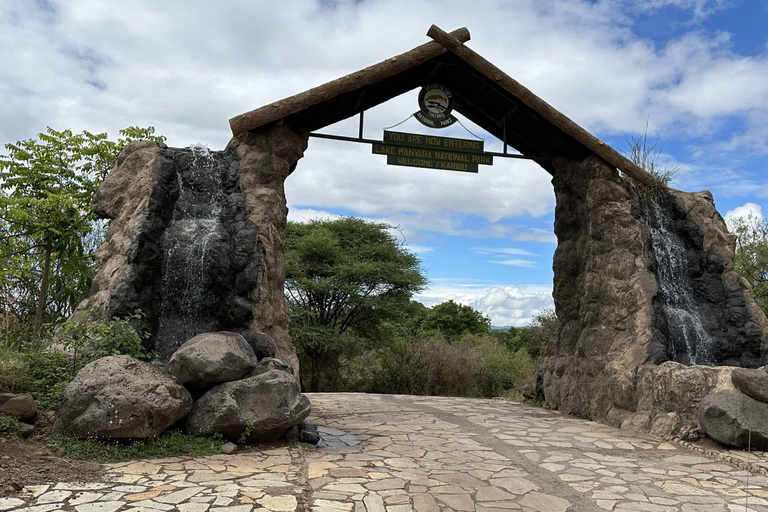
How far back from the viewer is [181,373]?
650 cm

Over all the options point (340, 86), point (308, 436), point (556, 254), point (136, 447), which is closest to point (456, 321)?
point (556, 254)

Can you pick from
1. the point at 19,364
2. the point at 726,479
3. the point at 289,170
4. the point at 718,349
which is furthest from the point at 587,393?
the point at 19,364

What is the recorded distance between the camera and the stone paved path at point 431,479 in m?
4.63

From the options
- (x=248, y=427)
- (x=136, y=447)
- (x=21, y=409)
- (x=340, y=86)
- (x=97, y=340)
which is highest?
(x=340, y=86)

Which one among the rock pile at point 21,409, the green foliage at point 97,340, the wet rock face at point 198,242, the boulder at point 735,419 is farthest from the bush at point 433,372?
the rock pile at point 21,409

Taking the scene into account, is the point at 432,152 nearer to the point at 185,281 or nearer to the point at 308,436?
the point at 185,281

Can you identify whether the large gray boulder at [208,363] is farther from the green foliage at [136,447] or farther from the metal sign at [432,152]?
the metal sign at [432,152]

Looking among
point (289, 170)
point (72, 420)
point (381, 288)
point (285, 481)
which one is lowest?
point (285, 481)

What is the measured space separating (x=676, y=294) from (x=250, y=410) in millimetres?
7328

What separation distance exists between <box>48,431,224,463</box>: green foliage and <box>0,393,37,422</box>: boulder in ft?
1.49

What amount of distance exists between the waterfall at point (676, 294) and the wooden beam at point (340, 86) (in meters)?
4.68

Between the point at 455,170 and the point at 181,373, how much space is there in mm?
5943

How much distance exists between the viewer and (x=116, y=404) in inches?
226

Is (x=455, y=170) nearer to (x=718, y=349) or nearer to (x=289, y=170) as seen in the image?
(x=289, y=170)
